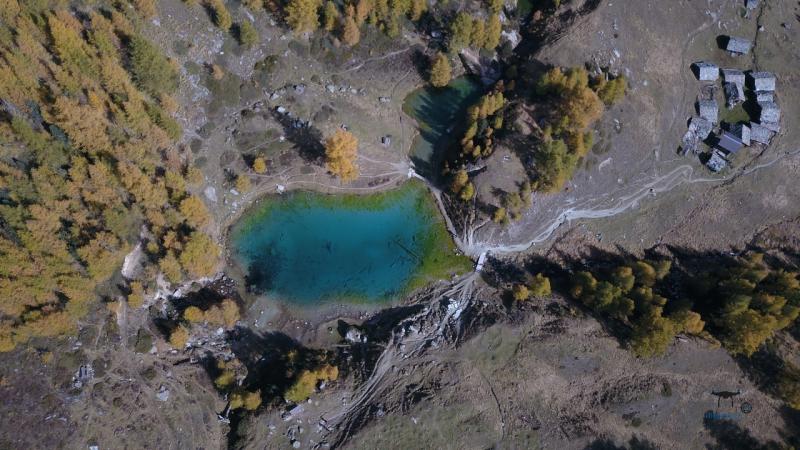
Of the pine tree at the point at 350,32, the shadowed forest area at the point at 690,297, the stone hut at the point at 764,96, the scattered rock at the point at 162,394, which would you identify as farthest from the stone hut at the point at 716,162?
the scattered rock at the point at 162,394

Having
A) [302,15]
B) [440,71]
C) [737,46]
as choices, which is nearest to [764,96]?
[737,46]

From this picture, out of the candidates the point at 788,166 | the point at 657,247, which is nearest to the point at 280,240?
the point at 657,247

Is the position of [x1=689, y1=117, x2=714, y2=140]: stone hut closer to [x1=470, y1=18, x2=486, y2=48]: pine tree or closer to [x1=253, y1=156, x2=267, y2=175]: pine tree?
[x1=470, y1=18, x2=486, y2=48]: pine tree

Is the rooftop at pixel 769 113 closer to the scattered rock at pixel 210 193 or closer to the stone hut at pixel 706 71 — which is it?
the stone hut at pixel 706 71

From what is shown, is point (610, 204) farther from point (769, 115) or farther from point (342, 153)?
point (342, 153)

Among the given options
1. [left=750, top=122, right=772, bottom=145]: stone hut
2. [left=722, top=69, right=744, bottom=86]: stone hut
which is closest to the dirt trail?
[left=750, top=122, right=772, bottom=145]: stone hut

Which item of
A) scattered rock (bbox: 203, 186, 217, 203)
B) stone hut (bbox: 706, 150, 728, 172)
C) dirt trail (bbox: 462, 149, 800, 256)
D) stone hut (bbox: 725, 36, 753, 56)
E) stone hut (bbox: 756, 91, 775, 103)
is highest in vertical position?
stone hut (bbox: 725, 36, 753, 56)
